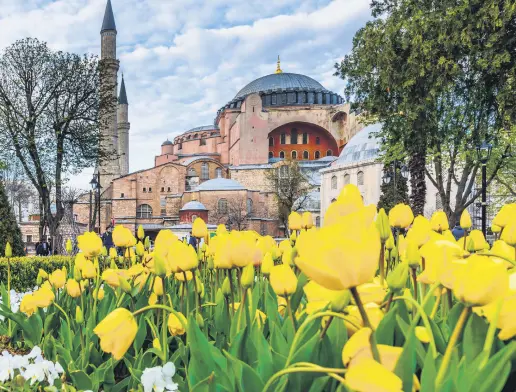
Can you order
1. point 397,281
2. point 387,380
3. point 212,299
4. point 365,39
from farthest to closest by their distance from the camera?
point 365,39, point 212,299, point 397,281, point 387,380

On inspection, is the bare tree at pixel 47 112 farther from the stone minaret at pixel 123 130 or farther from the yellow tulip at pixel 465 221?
the stone minaret at pixel 123 130

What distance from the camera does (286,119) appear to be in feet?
176

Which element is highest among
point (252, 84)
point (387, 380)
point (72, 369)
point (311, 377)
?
point (252, 84)

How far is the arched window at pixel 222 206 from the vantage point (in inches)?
1710

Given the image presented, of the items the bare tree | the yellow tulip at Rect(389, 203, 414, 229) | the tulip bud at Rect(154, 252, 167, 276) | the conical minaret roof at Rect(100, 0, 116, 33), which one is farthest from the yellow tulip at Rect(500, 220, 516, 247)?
the conical minaret roof at Rect(100, 0, 116, 33)

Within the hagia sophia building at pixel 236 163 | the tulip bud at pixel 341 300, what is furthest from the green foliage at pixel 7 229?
the hagia sophia building at pixel 236 163

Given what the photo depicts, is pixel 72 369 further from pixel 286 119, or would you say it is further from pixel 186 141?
pixel 186 141

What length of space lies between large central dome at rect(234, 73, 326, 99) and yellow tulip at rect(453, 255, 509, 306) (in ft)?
199

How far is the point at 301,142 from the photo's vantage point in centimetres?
5478

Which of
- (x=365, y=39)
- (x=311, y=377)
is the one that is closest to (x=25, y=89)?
(x=365, y=39)

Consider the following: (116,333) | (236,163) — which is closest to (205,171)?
(236,163)

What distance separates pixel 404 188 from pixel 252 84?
145 feet

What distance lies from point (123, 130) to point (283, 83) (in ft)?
74.5

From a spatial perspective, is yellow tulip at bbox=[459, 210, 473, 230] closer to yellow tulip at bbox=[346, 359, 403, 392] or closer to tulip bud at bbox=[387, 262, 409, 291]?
tulip bud at bbox=[387, 262, 409, 291]
